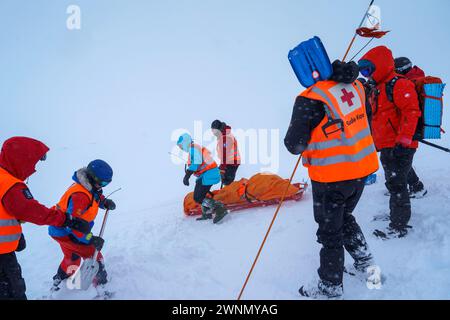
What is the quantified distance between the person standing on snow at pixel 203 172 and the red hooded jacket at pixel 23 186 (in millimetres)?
2972

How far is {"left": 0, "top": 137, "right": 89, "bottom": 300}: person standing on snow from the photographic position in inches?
95.3

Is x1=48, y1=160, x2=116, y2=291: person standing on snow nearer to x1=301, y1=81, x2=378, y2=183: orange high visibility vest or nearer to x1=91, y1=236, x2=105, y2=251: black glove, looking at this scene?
x1=91, y1=236, x2=105, y2=251: black glove

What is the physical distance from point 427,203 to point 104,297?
4154mm

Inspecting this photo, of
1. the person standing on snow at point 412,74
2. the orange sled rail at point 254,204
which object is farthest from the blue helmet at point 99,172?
the person standing on snow at point 412,74

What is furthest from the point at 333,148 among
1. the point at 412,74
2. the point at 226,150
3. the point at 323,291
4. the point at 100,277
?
the point at 226,150

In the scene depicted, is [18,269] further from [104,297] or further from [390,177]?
[390,177]

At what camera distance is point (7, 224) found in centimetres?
247

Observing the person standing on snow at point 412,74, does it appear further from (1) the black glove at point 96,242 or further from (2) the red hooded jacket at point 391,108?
A: (1) the black glove at point 96,242

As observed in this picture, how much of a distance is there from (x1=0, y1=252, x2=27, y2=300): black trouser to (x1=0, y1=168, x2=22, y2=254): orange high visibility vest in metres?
0.08

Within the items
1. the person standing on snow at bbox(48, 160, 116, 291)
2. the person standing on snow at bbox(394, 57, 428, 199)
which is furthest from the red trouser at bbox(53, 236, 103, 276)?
the person standing on snow at bbox(394, 57, 428, 199)

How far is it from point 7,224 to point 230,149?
4.24m

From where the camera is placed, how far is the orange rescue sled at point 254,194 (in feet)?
18.8

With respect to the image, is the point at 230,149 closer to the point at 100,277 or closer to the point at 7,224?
the point at 100,277

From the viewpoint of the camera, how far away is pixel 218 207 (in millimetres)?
5582
